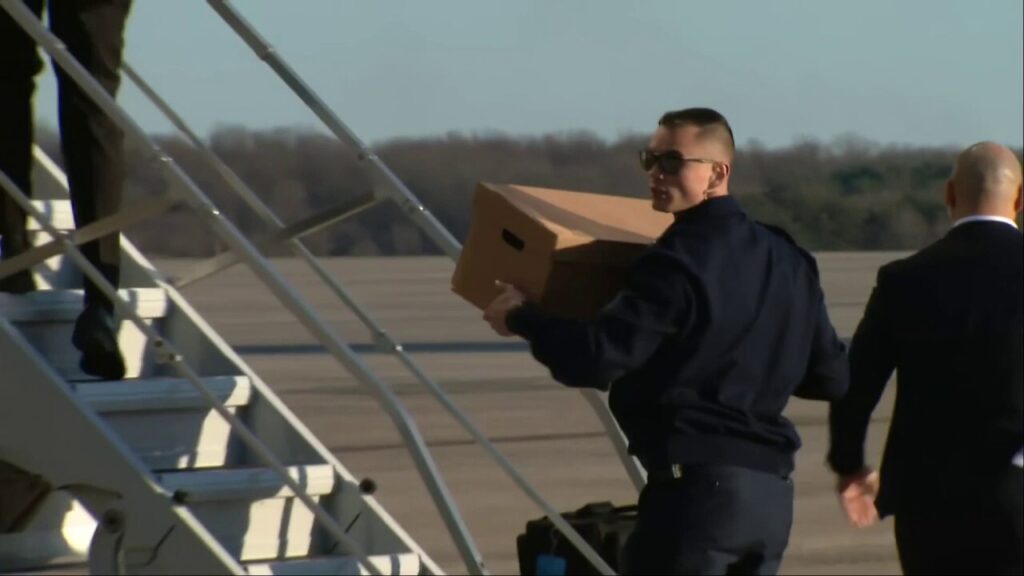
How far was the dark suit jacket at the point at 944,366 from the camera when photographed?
4.34 meters

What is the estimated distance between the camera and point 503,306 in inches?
163

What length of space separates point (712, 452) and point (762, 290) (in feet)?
1.16

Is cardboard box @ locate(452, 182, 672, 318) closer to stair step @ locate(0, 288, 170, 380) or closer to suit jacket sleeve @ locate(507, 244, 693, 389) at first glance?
suit jacket sleeve @ locate(507, 244, 693, 389)

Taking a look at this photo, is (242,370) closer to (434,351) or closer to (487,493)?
(487,493)

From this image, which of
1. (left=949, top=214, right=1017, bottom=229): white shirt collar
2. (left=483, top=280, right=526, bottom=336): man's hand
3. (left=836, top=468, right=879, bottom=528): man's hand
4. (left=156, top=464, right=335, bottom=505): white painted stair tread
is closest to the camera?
(left=483, top=280, right=526, bottom=336): man's hand

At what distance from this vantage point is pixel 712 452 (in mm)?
4004

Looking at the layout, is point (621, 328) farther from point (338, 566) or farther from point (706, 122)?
point (338, 566)

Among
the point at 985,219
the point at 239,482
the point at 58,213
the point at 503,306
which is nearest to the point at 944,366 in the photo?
the point at 985,219

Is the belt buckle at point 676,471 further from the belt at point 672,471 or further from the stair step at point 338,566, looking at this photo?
the stair step at point 338,566

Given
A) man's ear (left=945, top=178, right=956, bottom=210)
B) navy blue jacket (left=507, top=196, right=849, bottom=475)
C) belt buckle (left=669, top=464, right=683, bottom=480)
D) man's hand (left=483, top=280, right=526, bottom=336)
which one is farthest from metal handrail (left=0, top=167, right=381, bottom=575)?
man's ear (left=945, top=178, right=956, bottom=210)

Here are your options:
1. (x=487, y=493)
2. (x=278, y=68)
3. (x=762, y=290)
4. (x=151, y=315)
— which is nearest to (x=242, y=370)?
(x=151, y=315)

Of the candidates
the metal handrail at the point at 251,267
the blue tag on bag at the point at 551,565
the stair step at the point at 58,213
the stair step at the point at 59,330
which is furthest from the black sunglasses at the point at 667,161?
the stair step at the point at 58,213

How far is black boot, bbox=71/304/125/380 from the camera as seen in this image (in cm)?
517

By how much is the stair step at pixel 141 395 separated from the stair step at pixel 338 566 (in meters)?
0.50
